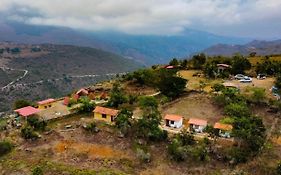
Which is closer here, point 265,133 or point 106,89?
point 265,133

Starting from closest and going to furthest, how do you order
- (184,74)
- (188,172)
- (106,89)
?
1. (188,172)
2. (106,89)
3. (184,74)

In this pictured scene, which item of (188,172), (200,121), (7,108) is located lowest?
(7,108)

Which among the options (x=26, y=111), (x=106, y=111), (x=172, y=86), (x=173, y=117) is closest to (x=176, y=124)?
(x=173, y=117)

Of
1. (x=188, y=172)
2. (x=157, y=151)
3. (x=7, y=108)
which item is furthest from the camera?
(x=7, y=108)

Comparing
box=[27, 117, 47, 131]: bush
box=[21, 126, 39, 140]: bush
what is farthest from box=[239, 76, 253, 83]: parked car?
box=[21, 126, 39, 140]: bush

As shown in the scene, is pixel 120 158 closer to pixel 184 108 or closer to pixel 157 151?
pixel 157 151

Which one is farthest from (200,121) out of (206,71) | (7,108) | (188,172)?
(7,108)

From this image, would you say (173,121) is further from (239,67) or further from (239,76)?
(239,67)

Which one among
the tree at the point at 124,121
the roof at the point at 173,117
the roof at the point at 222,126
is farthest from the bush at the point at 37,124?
the roof at the point at 222,126
